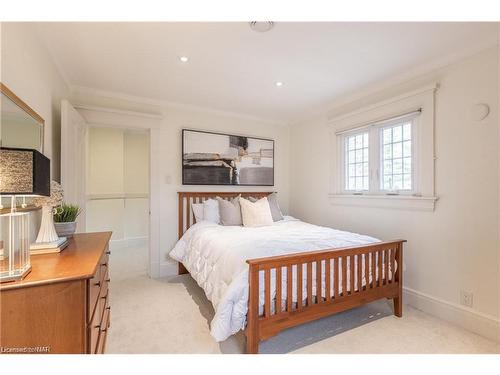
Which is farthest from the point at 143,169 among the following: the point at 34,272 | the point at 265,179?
the point at 34,272

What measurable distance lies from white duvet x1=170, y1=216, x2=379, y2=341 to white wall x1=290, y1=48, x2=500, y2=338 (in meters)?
0.56

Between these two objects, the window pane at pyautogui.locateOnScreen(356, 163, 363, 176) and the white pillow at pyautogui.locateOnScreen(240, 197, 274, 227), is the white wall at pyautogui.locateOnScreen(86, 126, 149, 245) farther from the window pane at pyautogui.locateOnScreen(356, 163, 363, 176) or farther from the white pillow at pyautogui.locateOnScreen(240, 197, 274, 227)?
the window pane at pyautogui.locateOnScreen(356, 163, 363, 176)

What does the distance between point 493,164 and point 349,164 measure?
1453 millimetres

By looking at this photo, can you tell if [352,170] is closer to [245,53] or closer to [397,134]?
[397,134]

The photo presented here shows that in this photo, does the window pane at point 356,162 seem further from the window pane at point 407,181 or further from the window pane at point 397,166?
the window pane at point 407,181

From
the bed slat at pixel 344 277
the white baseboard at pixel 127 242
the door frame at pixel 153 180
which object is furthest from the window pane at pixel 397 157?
the white baseboard at pixel 127 242

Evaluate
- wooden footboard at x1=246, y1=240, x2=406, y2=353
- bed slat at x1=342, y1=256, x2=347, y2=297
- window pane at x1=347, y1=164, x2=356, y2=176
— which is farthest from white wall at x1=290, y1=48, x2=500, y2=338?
bed slat at x1=342, y1=256, x2=347, y2=297

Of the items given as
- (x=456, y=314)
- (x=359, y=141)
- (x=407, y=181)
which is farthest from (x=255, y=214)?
(x=456, y=314)

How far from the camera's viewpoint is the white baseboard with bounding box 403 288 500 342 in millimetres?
1885

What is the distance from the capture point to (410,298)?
2445 mm

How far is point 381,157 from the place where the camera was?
284 centimetres

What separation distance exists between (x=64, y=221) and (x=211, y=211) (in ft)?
5.47

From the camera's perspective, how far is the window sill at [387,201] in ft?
7.66

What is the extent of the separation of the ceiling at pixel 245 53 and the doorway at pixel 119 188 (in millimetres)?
1935
